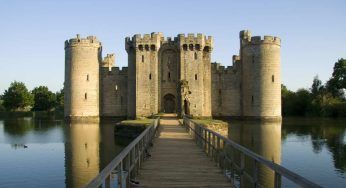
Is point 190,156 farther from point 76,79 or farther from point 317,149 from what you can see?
point 76,79

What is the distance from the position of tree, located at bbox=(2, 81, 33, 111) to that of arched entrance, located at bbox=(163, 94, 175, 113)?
1592 inches

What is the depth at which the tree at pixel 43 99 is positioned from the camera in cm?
8394

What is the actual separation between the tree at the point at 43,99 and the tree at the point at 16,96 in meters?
3.61

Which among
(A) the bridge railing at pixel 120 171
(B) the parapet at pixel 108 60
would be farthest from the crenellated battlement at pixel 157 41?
(A) the bridge railing at pixel 120 171

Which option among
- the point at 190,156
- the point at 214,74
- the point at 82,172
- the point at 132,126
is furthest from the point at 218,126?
the point at 214,74

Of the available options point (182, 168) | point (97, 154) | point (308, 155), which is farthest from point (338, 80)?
point (182, 168)

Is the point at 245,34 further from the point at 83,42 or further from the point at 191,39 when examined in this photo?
the point at 83,42

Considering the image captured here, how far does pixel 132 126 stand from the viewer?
92.3ft

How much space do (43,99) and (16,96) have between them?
Result: 665 cm

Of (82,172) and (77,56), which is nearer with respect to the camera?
(82,172)

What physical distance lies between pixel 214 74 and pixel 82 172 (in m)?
34.8

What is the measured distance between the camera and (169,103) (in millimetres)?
48188

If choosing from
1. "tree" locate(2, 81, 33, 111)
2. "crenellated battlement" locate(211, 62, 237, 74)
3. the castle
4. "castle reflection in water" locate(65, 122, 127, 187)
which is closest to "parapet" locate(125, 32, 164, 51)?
the castle

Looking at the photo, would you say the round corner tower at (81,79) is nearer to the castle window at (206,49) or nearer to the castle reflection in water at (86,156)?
the castle window at (206,49)
